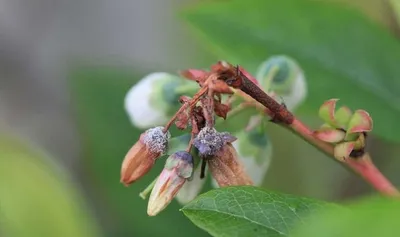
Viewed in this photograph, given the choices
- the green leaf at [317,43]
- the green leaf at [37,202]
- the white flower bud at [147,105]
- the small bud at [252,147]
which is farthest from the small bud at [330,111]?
the green leaf at [37,202]

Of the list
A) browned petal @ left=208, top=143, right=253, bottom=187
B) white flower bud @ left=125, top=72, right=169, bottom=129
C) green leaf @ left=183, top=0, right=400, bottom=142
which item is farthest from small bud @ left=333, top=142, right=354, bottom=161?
green leaf @ left=183, top=0, right=400, bottom=142

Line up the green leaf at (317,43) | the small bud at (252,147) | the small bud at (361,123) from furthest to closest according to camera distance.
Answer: the green leaf at (317,43) → the small bud at (252,147) → the small bud at (361,123)

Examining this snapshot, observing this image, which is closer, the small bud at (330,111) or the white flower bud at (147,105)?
the small bud at (330,111)

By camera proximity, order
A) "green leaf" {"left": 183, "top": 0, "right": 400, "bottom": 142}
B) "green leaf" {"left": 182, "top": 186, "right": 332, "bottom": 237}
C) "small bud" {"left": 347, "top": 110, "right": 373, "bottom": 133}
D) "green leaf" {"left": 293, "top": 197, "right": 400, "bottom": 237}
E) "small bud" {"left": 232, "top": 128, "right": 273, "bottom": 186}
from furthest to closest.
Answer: "green leaf" {"left": 183, "top": 0, "right": 400, "bottom": 142} < "small bud" {"left": 232, "top": 128, "right": 273, "bottom": 186} < "small bud" {"left": 347, "top": 110, "right": 373, "bottom": 133} < "green leaf" {"left": 182, "top": 186, "right": 332, "bottom": 237} < "green leaf" {"left": 293, "top": 197, "right": 400, "bottom": 237}

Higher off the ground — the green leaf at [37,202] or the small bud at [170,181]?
the green leaf at [37,202]

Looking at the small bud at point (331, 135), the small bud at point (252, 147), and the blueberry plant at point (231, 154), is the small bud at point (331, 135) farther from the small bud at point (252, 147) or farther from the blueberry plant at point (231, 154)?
the small bud at point (252, 147)

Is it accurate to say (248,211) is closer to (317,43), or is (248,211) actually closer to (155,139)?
(155,139)

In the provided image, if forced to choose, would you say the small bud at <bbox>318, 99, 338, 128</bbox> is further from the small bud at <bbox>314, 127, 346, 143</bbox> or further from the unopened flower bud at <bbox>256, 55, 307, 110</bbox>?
the unopened flower bud at <bbox>256, 55, 307, 110</bbox>
